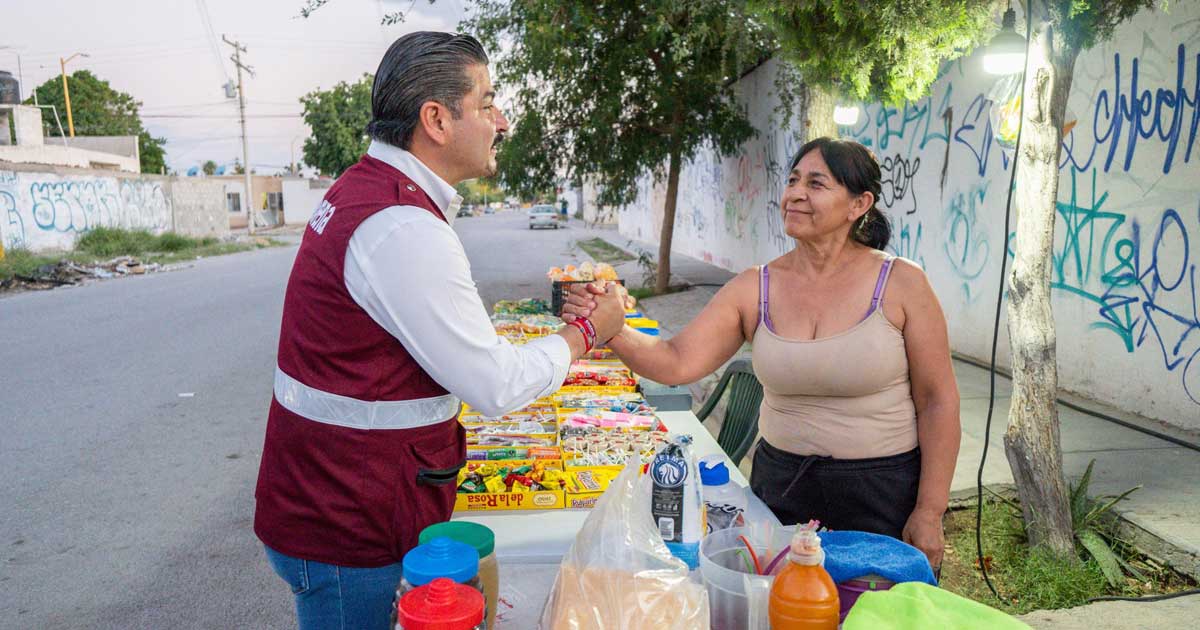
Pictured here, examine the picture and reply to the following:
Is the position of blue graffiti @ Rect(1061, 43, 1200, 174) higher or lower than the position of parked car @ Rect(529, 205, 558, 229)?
higher

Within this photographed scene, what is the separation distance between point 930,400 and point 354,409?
1795 millimetres

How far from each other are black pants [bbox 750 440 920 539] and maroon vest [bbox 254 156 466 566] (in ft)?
4.16

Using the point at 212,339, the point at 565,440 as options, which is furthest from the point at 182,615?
the point at 212,339

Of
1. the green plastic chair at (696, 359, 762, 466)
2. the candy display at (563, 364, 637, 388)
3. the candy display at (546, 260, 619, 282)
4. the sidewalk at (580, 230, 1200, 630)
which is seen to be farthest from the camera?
the candy display at (546, 260, 619, 282)

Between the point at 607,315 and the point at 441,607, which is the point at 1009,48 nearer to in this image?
the point at 607,315

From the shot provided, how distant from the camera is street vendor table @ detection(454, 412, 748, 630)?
2074mm

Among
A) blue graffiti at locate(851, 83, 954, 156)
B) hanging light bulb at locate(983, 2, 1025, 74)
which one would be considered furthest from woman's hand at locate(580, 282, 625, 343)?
blue graffiti at locate(851, 83, 954, 156)

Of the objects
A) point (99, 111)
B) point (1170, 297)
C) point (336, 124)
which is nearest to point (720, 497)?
point (1170, 297)

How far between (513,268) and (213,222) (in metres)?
22.9

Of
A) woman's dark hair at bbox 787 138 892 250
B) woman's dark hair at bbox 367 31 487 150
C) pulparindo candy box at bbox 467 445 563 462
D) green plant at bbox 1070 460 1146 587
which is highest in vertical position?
woman's dark hair at bbox 367 31 487 150

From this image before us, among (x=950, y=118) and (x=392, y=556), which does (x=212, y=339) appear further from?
(x=392, y=556)

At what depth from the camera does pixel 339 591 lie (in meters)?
1.84

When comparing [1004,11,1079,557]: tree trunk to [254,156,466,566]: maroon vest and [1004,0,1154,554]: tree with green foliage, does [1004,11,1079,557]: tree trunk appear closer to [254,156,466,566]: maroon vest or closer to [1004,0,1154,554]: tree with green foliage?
[1004,0,1154,554]: tree with green foliage

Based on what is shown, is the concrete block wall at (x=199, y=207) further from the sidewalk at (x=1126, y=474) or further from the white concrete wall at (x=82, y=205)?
the sidewalk at (x=1126, y=474)
